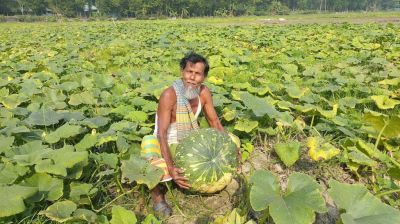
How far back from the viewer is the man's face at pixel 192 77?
3.34 m

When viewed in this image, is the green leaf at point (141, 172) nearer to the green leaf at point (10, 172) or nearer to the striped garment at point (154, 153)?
the striped garment at point (154, 153)

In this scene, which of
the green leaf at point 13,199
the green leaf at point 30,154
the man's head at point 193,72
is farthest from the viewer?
the man's head at point 193,72

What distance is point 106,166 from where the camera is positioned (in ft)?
11.3

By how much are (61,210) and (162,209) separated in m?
0.82

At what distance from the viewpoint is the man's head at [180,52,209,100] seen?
10.9 feet

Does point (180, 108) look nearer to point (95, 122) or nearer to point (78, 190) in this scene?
point (95, 122)

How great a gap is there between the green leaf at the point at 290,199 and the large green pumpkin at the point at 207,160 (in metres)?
0.68

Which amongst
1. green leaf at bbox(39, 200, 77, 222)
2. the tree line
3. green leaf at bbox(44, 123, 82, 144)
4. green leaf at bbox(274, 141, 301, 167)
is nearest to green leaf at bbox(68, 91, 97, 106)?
green leaf at bbox(44, 123, 82, 144)

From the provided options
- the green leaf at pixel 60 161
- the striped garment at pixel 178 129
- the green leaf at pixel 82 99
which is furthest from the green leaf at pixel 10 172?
the green leaf at pixel 82 99

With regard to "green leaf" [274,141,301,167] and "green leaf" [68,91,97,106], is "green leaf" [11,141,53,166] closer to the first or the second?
"green leaf" [68,91,97,106]

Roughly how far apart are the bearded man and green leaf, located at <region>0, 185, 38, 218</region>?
1.04 metres

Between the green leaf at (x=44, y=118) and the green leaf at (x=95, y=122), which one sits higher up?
the green leaf at (x=44, y=118)

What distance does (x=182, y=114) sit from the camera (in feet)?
11.4

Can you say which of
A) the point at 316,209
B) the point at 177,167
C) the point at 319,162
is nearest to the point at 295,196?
the point at 316,209
